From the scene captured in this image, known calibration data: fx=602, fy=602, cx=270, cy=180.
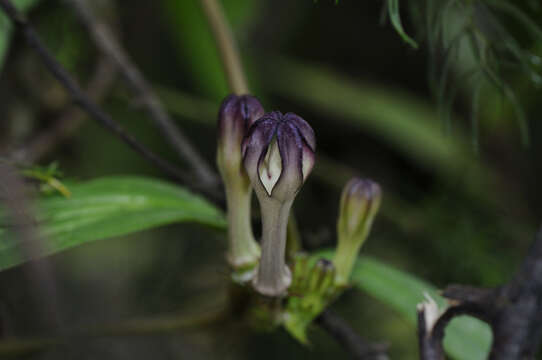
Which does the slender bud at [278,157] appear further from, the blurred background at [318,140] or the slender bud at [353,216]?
the blurred background at [318,140]

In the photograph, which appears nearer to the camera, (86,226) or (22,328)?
(86,226)

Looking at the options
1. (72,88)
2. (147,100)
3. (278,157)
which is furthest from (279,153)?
(147,100)

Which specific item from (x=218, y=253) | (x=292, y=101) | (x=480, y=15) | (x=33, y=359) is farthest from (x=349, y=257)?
(x=292, y=101)

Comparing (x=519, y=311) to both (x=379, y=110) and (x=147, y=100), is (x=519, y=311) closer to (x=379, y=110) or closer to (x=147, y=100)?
(x=147, y=100)

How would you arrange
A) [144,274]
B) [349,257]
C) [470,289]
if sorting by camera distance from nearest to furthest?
1. [470,289]
2. [349,257]
3. [144,274]

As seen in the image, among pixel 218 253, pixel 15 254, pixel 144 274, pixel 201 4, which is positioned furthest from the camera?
pixel 144 274

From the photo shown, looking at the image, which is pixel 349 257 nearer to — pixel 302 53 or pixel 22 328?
pixel 22 328

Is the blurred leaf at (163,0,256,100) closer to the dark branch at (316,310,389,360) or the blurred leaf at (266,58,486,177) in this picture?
the blurred leaf at (266,58,486,177)

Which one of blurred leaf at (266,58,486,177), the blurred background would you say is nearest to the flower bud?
the blurred background
